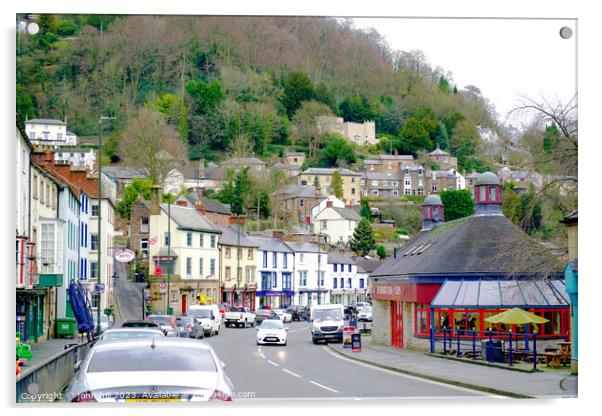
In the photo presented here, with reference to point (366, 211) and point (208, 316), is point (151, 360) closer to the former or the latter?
point (366, 211)

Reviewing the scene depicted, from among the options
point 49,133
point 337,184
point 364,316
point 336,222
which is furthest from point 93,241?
point 364,316


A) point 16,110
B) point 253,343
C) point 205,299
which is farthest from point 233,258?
point 16,110

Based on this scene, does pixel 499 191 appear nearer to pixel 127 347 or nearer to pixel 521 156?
pixel 521 156

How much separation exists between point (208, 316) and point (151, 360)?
27115mm

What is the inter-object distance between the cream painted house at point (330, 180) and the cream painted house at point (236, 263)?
10.6 feet

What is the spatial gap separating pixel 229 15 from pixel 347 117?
5.57 meters

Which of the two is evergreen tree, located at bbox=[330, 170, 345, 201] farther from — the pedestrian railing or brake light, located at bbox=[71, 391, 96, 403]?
brake light, located at bbox=[71, 391, 96, 403]

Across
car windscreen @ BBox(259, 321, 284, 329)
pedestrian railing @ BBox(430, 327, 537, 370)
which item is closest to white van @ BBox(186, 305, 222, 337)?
car windscreen @ BBox(259, 321, 284, 329)

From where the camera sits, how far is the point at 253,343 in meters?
41.0

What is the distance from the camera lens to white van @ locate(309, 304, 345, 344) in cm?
4462

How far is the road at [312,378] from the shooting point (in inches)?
706

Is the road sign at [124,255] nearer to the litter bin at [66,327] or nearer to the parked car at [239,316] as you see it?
the litter bin at [66,327]

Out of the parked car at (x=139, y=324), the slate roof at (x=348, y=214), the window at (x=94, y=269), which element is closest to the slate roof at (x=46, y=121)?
the window at (x=94, y=269)

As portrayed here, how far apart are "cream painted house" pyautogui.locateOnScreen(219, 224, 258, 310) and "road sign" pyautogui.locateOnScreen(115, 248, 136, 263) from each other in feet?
11.0
